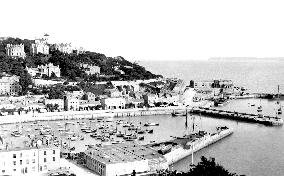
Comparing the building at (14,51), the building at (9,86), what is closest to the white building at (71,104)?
the building at (9,86)

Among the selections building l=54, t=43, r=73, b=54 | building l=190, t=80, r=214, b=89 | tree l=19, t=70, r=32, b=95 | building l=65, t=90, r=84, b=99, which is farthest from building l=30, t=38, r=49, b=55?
building l=190, t=80, r=214, b=89

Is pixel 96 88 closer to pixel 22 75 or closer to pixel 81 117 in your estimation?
pixel 22 75

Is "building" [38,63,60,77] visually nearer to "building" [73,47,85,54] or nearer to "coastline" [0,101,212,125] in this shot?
"building" [73,47,85,54]

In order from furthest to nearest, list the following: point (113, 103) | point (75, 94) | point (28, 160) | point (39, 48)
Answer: point (39, 48) → point (75, 94) → point (113, 103) → point (28, 160)

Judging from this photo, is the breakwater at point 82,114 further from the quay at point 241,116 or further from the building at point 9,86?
the building at point 9,86

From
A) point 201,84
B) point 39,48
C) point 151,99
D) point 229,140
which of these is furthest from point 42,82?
point 229,140

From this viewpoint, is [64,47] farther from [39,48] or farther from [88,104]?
[88,104]
